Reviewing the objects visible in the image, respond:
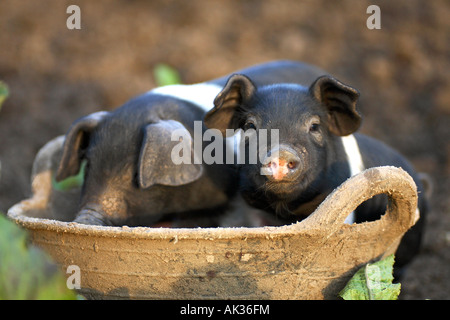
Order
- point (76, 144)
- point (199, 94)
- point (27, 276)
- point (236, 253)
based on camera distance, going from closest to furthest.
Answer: point (27, 276) < point (236, 253) < point (76, 144) < point (199, 94)

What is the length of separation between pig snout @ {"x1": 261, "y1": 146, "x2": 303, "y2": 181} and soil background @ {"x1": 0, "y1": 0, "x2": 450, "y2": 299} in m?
3.55

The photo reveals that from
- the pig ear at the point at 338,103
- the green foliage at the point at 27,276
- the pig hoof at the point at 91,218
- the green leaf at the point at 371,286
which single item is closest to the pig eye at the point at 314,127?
the pig ear at the point at 338,103

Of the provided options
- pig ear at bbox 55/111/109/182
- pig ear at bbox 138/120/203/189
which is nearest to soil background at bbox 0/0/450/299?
pig ear at bbox 55/111/109/182

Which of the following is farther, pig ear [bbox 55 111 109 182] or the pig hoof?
pig ear [bbox 55 111 109 182]

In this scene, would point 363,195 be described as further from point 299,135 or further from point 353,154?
point 353,154

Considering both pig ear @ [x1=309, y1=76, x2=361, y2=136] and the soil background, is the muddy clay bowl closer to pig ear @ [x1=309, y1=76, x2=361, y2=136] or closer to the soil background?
pig ear @ [x1=309, y1=76, x2=361, y2=136]

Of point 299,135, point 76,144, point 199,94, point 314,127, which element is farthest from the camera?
point 199,94

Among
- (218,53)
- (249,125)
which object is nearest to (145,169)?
(249,125)

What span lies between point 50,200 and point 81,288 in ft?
3.12

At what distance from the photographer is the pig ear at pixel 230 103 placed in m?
2.64

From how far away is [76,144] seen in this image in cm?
297

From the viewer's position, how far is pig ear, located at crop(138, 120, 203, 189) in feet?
8.59

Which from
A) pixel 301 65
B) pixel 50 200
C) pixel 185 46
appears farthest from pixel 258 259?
pixel 185 46

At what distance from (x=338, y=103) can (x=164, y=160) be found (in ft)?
2.62
